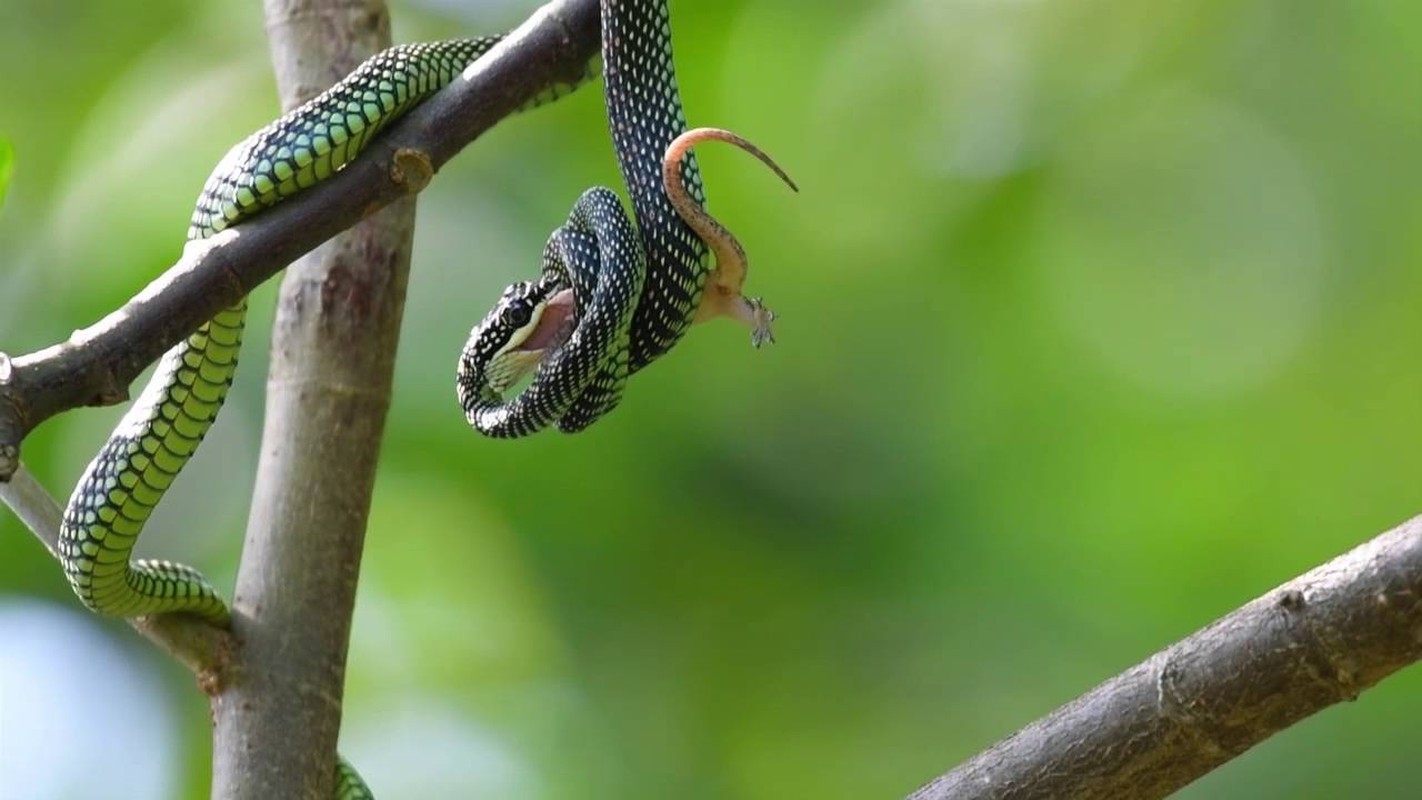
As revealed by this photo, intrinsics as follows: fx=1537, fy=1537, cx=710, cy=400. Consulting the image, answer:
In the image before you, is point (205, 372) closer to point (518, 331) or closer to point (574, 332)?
point (518, 331)

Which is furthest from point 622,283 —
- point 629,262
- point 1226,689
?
point 1226,689

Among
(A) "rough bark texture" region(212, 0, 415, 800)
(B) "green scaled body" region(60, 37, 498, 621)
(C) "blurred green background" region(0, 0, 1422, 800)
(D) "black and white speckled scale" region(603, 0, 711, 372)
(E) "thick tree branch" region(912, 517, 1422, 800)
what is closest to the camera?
(E) "thick tree branch" region(912, 517, 1422, 800)

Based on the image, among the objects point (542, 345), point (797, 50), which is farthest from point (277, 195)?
point (797, 50)

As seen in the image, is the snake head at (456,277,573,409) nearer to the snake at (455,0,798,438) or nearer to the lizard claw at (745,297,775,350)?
the snake at (455,0,798,438)

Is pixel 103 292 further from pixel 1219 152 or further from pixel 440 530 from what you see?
pixel 1219 152

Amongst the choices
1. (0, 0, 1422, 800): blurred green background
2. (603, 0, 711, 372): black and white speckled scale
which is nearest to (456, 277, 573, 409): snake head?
(603, 0, 711, 372): black and white speckled scale
